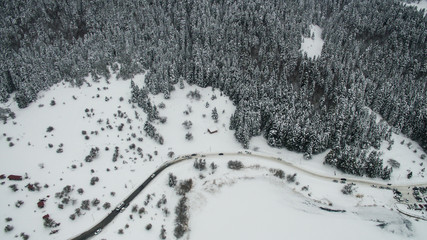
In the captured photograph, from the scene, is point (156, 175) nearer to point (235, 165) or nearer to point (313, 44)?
point (235, 165)

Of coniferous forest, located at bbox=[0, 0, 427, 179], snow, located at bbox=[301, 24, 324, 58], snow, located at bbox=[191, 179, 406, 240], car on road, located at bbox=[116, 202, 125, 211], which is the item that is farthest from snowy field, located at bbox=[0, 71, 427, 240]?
snow, located at bbox=[301, 24, 324, 58]

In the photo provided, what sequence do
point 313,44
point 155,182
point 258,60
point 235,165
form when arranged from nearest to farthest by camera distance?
point 155,182 < point 235,165 < point 258,60 < point 313,44

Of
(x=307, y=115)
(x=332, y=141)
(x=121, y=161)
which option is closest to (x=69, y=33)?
(x=121, y=161)

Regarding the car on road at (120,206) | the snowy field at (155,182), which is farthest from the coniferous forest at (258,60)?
the car on road at (120,206)

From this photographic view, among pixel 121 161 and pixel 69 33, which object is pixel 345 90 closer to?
pixel 121 161

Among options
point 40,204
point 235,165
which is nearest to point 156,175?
point 235,165

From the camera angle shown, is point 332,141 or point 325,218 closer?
point 325,218

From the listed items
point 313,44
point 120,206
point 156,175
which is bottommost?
point 120,206
